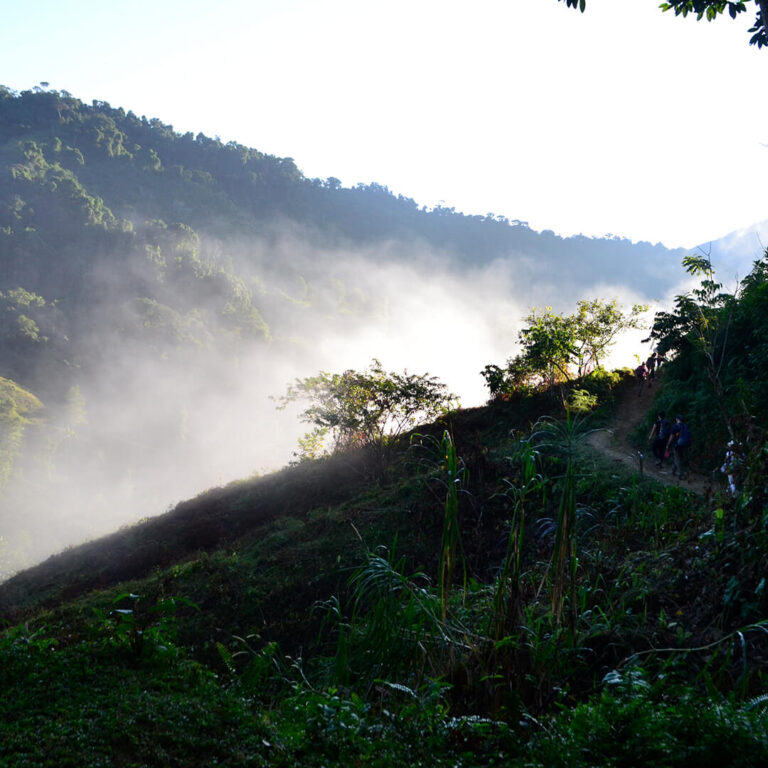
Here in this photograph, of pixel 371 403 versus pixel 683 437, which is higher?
pixel 371 403

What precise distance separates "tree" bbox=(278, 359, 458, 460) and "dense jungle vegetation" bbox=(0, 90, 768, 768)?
0.57ft

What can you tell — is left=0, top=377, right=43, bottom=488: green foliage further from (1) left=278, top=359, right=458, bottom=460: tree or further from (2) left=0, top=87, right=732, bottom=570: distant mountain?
(1) left=278, top=359, right=458, bottom=460: tree

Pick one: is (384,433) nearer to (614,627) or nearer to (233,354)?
(614,627)

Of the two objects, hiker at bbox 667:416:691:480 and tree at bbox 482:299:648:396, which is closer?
hiker at bbox 667:416:691:480

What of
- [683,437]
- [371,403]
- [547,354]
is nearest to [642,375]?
[547,354]

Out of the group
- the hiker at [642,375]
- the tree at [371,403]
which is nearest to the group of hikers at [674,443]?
the hiker at [642,375]

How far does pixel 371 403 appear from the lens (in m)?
16.5

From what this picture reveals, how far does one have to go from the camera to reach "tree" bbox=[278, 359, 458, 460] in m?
16.5

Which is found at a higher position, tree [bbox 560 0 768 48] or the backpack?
tree [bbox 560 0 768 48]

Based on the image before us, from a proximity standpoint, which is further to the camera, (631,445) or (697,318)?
(631,445)

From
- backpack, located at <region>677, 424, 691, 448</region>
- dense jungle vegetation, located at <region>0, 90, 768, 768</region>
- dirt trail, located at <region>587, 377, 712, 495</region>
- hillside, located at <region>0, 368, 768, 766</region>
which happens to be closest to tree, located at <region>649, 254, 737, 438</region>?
dense jungle vegetation, located at <region>0, 90, 768, 768</region>

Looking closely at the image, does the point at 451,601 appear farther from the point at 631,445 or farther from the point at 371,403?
the point at 371,403

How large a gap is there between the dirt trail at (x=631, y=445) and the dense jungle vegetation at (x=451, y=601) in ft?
0.88

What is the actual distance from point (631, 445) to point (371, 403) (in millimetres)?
7523
